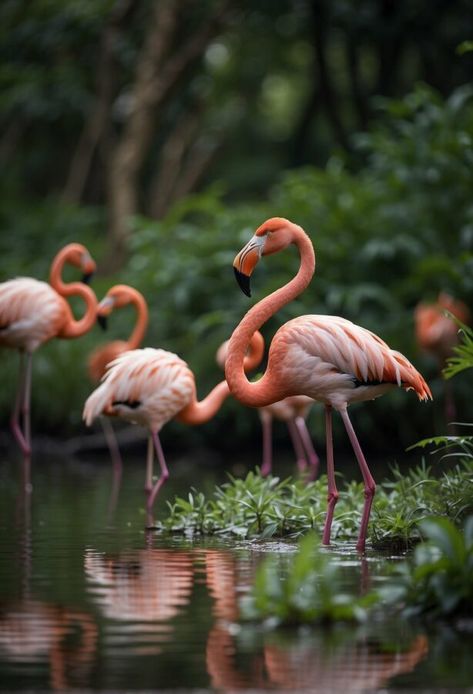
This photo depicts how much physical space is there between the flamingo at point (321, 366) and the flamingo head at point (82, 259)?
5.52 meters

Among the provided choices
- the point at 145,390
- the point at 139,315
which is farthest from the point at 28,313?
the point at 145,390

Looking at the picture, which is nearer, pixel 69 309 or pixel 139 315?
pixel 139 315

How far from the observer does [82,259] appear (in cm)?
1214

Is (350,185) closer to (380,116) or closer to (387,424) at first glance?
(387,424)

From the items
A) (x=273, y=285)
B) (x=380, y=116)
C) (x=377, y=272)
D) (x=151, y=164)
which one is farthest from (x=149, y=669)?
(x=151, y=164)

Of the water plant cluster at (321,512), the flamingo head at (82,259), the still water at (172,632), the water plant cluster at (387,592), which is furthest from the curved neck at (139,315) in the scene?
the water plant cluster at (387,592)

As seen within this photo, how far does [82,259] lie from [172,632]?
26.4 feet

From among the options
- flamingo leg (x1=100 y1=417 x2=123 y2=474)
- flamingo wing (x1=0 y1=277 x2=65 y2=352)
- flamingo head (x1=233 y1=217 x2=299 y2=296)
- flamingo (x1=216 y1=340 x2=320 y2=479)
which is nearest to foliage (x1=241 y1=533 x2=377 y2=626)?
flamingo head (x1=233 y1=217 x2=299 y2=296)

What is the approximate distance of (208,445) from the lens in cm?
1440

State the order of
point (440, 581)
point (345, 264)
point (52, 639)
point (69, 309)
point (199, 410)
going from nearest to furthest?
1. point (52, 639)
2. point (440, 581)
3. point (199, 410)
4. point (69, 309)
5. point (345, 264)

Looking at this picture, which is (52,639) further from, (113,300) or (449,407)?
(449,407)

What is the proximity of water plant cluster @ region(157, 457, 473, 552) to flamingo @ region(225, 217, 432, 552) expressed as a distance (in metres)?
0.22

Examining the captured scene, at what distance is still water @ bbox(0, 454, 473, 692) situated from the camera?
12.3ft

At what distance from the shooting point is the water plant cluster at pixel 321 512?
6.51m
